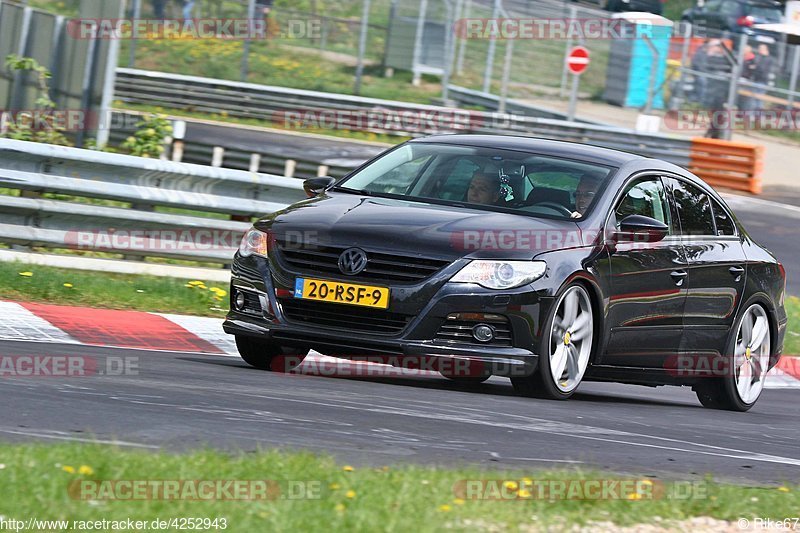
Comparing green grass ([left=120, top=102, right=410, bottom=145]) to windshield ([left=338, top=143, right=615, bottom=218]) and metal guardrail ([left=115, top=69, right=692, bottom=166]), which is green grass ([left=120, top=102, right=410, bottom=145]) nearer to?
metal guardrail ([left=115, top=69, right=692, bottom=166])

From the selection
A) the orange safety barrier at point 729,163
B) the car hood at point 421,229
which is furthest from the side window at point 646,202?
the orange safety barrier at point 729,163

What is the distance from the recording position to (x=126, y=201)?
11086mm

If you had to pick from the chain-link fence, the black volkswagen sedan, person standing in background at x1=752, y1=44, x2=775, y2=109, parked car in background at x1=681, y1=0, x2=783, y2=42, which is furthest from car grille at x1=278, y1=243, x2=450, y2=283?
parked car in background at x1=681, y1=0, x2=783, y2=42

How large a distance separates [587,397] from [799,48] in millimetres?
24362

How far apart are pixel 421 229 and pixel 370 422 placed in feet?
4.99

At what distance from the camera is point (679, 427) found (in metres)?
7.82

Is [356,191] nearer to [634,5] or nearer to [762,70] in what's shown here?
[762,70]

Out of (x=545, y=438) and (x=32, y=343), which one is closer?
(x=545, y=438)

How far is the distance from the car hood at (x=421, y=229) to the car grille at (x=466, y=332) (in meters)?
0.35

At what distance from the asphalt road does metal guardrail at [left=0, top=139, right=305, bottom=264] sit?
2671 mm

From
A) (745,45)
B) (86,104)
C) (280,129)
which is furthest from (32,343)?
(745,45)

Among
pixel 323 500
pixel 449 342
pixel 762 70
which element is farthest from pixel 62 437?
pixel 762 70

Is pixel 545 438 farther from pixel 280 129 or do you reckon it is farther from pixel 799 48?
pixel 799 48

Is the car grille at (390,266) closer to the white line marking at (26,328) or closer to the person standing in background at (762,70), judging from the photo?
the white line marking at (26,328)
